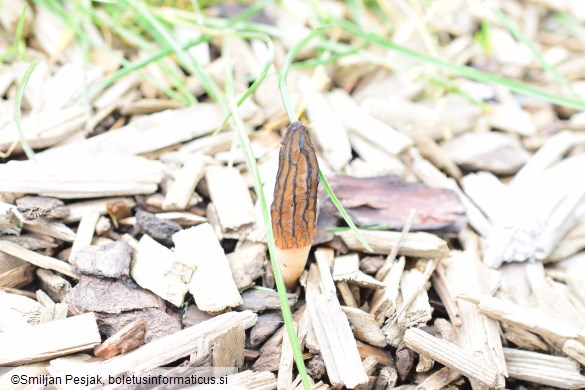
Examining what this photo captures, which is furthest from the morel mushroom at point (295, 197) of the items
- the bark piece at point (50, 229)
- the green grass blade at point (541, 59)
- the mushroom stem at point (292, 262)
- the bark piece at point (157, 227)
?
the green grass blade at point (541, 59)

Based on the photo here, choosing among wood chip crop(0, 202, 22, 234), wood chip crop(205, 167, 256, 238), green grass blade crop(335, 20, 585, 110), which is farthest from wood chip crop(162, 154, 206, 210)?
green grass blade crop(335, 20, 585, 110)

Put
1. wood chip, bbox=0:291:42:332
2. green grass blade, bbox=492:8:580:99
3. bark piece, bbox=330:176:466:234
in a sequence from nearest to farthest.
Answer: wood chip, bbox=0:291:42:332, bark piece, bbox=330:176:466:234, green grass blade, bbox=492:8:580:99

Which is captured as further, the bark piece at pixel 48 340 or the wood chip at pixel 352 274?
the wood chip at pixel 352 274

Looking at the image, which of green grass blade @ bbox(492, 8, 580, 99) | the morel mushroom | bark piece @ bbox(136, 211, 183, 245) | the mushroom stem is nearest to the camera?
the morel mushroom

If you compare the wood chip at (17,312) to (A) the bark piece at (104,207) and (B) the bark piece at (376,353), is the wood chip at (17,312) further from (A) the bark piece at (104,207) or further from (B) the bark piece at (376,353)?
(B) the bark piece at (376,353)

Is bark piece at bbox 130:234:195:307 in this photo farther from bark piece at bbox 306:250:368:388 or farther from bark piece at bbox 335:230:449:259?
bark piece at bbox 335:230:449:259

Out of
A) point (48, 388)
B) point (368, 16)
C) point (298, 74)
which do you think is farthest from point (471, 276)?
point (368, 16)
